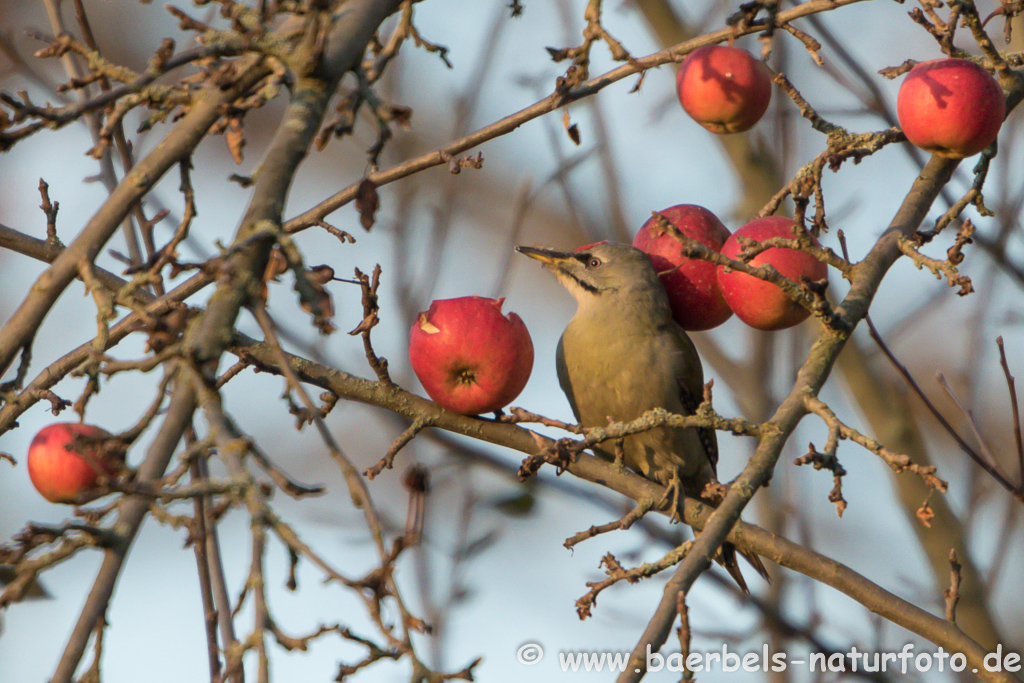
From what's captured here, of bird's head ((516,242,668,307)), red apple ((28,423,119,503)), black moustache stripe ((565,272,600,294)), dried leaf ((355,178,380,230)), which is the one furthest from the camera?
black moustache stripe ((565,272,600,294))

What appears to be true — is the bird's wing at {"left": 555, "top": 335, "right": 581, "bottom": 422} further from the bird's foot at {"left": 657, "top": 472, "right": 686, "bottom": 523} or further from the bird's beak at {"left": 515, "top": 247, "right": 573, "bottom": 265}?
the bird's foot at {"left": 657, "top": 472, "right": 686, "bottom": 523}

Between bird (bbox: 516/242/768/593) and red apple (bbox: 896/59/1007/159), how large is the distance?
135 centimetres

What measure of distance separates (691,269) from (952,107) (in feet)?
3.66

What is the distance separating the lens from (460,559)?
4.72 m

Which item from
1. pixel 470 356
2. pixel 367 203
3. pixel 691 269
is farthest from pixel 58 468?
pixel 691 269

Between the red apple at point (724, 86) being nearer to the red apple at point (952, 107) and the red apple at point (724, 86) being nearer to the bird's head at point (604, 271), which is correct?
the red apple at point (952, 107)

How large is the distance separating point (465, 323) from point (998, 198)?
2.91 meters

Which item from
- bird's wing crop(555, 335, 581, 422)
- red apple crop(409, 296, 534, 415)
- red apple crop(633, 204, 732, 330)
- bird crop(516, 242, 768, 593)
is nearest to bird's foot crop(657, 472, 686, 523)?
red apple crop(409, 296, 534, 415)

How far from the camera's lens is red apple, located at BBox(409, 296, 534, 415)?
317 cm

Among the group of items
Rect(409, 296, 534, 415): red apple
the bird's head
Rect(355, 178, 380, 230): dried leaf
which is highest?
the bird's head

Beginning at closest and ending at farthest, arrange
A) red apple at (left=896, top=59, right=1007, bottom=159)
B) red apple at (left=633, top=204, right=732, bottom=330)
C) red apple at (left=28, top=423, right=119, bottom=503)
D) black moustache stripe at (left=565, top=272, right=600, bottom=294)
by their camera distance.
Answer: red apple at (left=28, top=423, right=119, bottom=503), red apple at (left=896, top=59, right=1007, bottom=159), red apple at (left=633, top=204, right=732, bottom=330), black moustache stripe at (left=565, top=272, right=600, bottom=294)

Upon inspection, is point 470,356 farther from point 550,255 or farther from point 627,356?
point 550,255

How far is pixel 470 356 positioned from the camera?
316 centimetres

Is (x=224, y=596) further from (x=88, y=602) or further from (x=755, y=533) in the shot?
(x=755, y=533)
